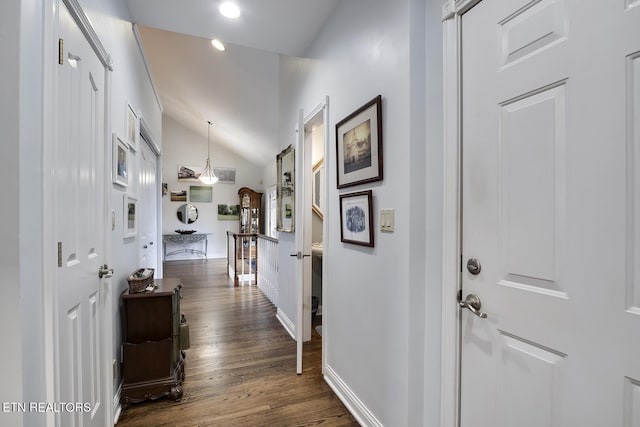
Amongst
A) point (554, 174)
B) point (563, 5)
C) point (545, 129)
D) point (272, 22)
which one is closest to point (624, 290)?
point (554, 174)

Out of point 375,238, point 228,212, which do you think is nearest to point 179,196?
point 228,212

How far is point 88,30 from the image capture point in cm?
130

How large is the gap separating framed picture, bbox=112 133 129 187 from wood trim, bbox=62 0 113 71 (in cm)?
41

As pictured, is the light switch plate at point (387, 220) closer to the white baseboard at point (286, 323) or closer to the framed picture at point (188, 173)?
the white baseboard at point (286, 323)

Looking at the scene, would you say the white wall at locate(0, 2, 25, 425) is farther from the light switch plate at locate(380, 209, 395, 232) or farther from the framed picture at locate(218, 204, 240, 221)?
the framed picture at locate(218, 204, 240, 221)

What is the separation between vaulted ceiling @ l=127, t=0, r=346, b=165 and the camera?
2.07 m

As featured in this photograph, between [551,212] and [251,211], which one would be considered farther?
[251,211]

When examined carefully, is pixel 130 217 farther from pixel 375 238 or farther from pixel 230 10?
pixel 375 238

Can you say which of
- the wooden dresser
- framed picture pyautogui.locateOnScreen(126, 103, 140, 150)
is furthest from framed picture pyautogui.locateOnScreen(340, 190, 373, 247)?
framed picture pyautogui.locateOnScreen(126, 103, 140, 150)

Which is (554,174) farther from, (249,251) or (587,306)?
(249,251)

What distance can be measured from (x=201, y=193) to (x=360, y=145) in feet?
25.4

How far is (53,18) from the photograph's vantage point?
96 cm

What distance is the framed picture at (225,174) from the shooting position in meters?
8.60

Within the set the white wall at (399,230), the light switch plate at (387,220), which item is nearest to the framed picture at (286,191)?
the white wall at (399,230)
